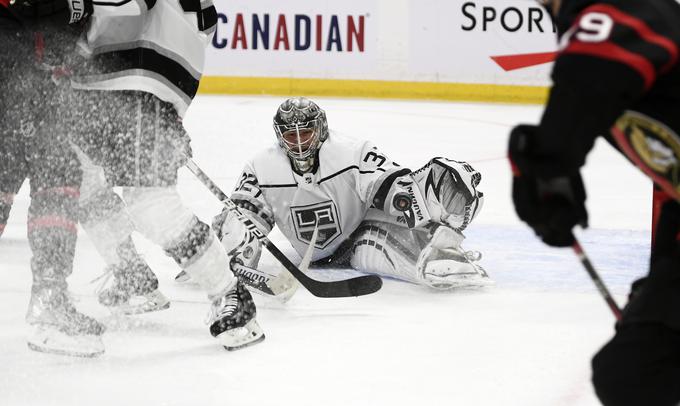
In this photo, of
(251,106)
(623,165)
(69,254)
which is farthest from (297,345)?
(251,106)

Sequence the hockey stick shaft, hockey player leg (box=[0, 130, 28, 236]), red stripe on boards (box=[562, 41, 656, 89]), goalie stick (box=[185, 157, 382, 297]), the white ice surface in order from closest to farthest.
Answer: red stripe on boards (box=[562, 41, 656, 89]) < the hockey stick shaft < the white ice surface < hockey player leg (box=[0, 130, 28, 236]) < goalie stick (box=[185, 157, 382, 297])

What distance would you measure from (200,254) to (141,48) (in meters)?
0.47

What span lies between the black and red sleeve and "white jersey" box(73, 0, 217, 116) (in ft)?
4.39

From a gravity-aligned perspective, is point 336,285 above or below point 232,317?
below

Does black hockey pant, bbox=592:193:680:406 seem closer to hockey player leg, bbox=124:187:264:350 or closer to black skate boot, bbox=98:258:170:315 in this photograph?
hockey player leg, bbox=124:187:264:350

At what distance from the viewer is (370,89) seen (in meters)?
7.66

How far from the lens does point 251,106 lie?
725 cm

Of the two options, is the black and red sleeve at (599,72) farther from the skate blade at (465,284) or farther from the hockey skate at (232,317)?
the skate blade at (465,284)

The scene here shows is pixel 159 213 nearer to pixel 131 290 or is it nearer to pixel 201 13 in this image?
pixel 201 13

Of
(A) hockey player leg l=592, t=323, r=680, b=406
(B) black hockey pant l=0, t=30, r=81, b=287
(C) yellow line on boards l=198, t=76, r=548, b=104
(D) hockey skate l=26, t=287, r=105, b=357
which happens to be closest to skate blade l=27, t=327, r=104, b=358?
(D) hockey skate l=26, t=287, r=105, b=357

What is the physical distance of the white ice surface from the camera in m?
2.36

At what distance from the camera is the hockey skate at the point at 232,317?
265cm

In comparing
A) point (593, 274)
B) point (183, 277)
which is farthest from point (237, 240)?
point (593, 274)

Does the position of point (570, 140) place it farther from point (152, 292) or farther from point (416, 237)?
point (416, 237)
